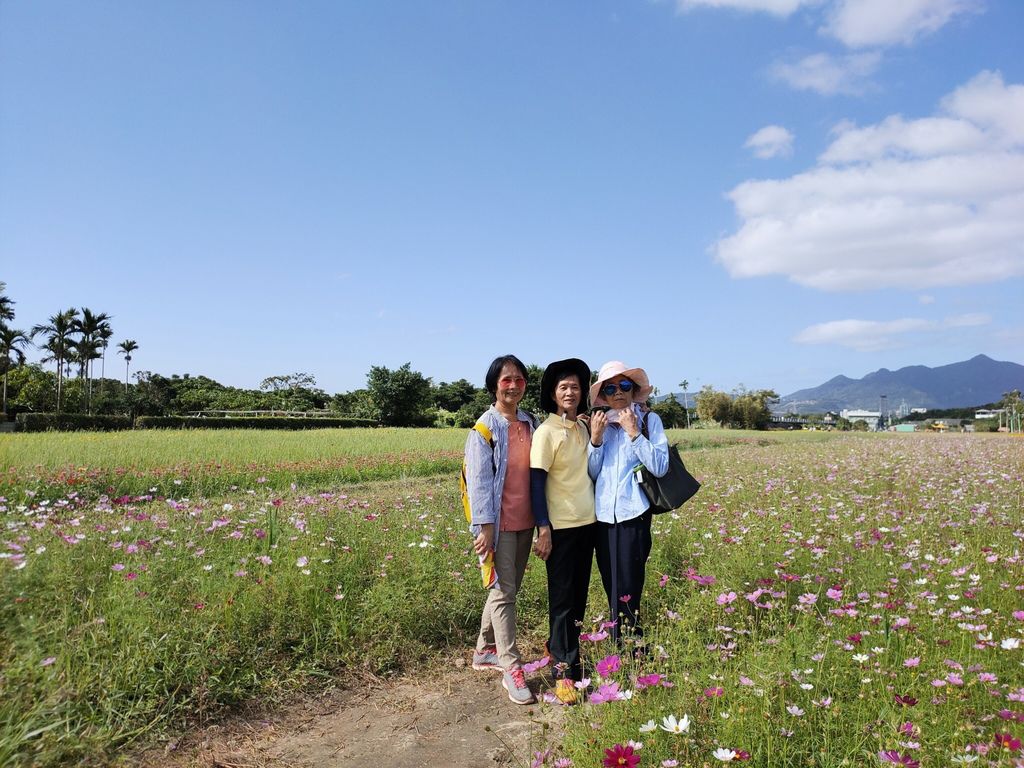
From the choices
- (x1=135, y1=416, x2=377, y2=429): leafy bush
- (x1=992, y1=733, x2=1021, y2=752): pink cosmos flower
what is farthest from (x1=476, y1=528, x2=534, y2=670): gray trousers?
(x1=135, y1=416, x2=377, y2=429): leafy bush

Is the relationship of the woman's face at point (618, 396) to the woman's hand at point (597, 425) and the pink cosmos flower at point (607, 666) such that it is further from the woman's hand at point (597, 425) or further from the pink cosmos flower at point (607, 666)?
the pink cosmos flower at point (607, 666)

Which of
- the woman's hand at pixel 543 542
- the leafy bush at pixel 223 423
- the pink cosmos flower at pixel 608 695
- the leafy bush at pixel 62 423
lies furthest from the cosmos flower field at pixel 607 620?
the leafy bush at pixel 223 423

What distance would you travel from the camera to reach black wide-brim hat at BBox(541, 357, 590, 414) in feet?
11.3

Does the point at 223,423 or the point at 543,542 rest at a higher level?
the point at 223,423

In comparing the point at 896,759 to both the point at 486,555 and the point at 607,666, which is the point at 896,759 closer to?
the point at 607,666

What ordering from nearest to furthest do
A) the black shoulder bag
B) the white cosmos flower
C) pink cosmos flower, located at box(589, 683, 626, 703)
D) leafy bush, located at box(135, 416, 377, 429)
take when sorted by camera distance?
the white cosmos flower → pink cosmos flower, located at box(589, 683, 626, 703) → the black shoulder bag → leafy bush, located at box(135, 416, 377, 429)

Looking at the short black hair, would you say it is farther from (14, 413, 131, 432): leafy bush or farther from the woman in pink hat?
(14, 413, 131, 432): leafy bush

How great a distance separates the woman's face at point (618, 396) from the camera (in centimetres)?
344

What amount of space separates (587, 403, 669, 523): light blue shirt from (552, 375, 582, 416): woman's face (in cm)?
23

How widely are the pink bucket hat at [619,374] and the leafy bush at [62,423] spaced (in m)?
29.6

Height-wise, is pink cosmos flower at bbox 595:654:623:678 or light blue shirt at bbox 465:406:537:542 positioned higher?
light blue shirt at bbox 465:406:537:542

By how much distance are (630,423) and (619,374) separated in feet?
0.92

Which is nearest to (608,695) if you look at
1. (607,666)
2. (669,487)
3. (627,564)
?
(607,666)

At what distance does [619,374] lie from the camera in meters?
3.40
